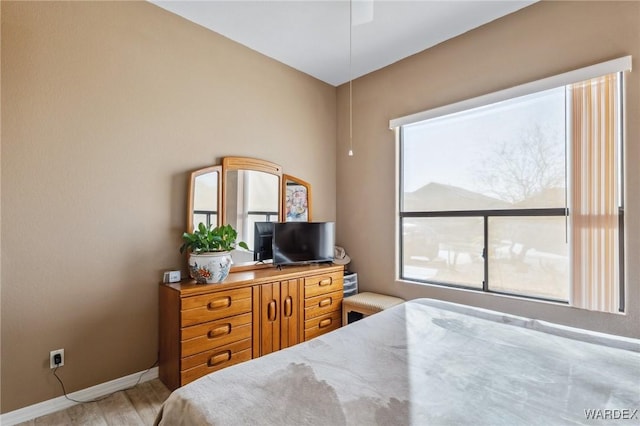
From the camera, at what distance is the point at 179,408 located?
924mm

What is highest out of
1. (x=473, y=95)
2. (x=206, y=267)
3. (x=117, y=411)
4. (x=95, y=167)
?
(x=473, y=95)

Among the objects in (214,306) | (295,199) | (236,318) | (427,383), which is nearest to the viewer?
(427,383)

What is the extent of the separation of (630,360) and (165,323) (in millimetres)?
2580

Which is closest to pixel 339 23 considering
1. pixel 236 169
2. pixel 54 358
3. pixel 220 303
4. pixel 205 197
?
pixel 236 169

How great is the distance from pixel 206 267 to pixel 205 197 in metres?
0.65

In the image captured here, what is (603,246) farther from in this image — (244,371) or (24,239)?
(24,239)

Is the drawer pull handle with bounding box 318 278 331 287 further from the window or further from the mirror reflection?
the window

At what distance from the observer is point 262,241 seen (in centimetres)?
289

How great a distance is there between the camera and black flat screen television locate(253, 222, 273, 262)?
2.87 metres

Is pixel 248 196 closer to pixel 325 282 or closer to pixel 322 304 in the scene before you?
pixel 325 282

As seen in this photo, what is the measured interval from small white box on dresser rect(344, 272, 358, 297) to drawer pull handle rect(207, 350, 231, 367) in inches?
56.0

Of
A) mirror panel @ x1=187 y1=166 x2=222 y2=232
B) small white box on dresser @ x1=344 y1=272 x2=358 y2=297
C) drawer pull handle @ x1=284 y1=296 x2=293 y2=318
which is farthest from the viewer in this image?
small white box on dresser @ x1=344 y1=272 x2=358 y2=297

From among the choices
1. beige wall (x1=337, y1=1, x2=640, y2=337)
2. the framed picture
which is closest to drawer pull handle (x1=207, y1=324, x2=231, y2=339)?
the framed picture

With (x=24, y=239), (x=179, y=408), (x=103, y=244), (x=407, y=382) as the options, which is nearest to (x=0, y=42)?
(x=24, y=239)
